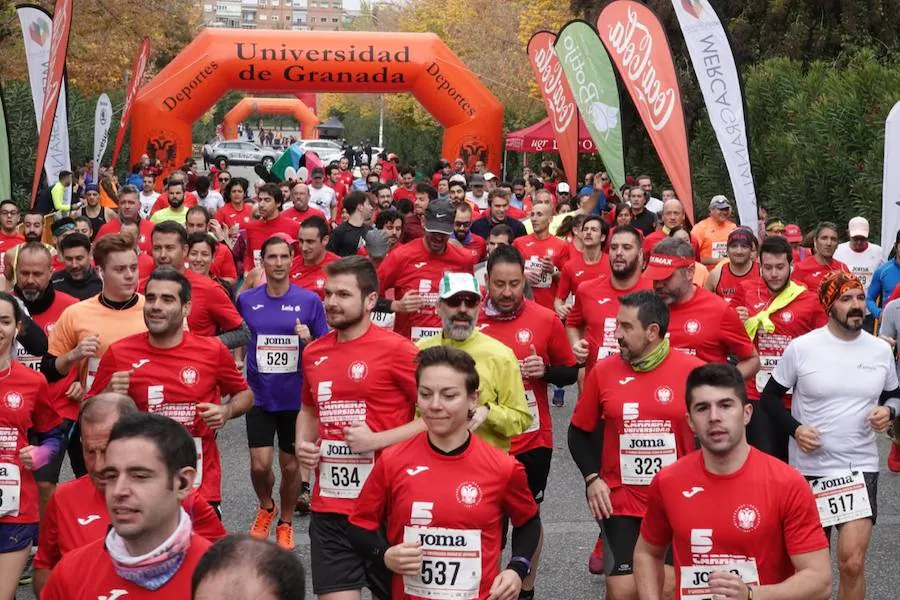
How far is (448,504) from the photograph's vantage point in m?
Result: 4.90

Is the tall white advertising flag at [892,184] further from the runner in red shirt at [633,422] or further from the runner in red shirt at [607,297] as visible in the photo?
the runner in red shirt at [633,422]

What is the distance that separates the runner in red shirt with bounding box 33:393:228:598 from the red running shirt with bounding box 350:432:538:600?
57cm

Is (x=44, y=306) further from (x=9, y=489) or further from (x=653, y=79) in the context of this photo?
(x=653, y=79)

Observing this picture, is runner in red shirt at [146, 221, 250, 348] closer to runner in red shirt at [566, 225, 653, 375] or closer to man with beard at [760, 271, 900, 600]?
runner in red shirt at [566, 225, 653, 375]

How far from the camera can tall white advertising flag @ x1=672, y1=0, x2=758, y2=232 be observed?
1327cm

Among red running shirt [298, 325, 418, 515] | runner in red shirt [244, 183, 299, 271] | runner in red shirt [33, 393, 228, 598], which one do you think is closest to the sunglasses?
red running shirt [298, 325, 418, 515]

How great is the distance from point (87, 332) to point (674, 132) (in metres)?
8.56

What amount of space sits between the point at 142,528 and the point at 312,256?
6.83 meters

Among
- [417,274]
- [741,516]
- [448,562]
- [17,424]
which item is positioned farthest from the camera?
[417,274]

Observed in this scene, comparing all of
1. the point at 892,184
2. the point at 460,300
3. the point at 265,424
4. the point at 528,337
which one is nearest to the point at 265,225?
the point at 265,424

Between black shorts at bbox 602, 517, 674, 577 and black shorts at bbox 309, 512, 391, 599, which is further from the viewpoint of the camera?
black shorts at bbox 602, 517, 674, 577

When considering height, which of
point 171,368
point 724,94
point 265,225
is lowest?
point 171,368

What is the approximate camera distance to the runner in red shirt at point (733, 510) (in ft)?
15.5

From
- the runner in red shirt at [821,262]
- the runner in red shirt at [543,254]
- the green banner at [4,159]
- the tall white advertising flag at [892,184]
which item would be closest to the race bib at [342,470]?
the runner in red shirt at [543,254]
